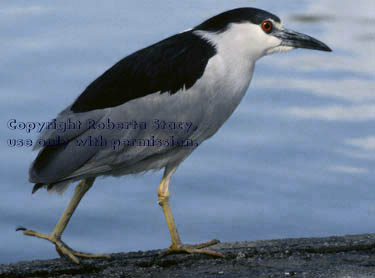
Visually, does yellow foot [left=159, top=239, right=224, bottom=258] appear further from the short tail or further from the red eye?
the red eye

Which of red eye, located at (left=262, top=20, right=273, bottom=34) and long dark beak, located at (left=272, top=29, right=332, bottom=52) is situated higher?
red eye, located at (left=262, top=20, right=273, bottom=34)

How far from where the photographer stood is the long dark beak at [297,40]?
4953mm

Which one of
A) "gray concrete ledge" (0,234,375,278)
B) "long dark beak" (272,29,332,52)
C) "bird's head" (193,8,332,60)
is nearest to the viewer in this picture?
"gray concrete ledge" (0,234,375,278)

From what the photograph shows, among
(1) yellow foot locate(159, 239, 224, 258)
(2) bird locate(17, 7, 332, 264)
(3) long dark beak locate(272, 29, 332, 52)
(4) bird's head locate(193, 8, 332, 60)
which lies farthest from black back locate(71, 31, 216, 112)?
(1) yellow foot locate(159, 239, 224, 258)

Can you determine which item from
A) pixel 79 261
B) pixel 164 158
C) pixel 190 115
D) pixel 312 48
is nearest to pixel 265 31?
pixel 312 48

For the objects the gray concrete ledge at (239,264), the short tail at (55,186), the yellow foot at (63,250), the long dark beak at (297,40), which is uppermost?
the long dark beak at (297,40)

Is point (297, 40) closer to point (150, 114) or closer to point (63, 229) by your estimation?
point (150, 114)

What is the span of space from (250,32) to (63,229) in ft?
6.16

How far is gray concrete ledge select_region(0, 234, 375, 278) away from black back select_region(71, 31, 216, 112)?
104cm

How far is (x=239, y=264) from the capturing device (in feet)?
14.4

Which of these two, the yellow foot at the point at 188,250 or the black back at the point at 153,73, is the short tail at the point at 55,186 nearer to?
the black back at the point at 153,73

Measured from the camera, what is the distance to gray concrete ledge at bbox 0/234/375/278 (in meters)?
4.21

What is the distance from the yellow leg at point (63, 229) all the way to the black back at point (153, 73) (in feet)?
1.95

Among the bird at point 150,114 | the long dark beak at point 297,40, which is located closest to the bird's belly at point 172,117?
the bird at point 150,114
